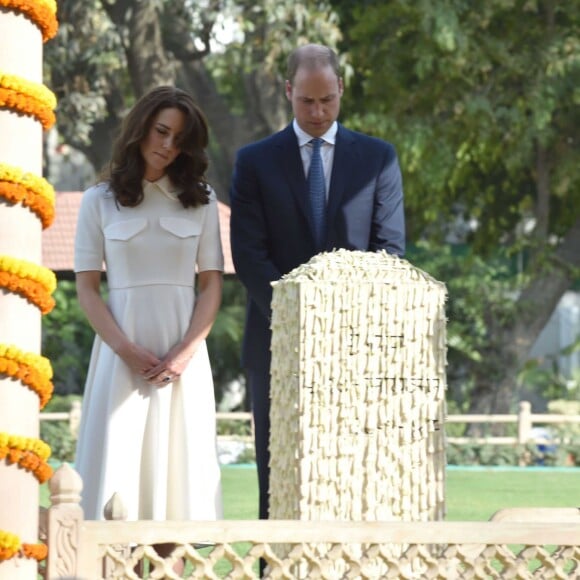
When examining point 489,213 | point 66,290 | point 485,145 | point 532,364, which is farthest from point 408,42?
point 66,290

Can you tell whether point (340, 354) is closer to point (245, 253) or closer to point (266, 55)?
point (245, 253)

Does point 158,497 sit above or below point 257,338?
below

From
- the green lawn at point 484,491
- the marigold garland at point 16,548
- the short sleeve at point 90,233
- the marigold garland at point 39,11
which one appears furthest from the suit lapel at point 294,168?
the green lawn at point 484,491

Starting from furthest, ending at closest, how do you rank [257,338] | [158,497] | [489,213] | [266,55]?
[489,213] → [266,55] → [257,338] → [158,497]

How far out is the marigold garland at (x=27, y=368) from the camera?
3.95 meters

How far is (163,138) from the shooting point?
17.1ft

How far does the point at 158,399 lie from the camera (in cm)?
530

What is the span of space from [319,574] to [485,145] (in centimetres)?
1915

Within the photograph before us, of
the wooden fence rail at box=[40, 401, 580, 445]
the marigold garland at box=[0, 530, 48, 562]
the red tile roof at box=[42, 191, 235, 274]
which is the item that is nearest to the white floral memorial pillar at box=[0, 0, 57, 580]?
the marigold garland at box=[0, 530, 48, 562]

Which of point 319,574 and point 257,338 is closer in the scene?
point 319,574

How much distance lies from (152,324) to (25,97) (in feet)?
4.89

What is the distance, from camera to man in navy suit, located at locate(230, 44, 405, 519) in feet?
17.8

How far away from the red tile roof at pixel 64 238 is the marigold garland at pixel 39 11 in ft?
42.6

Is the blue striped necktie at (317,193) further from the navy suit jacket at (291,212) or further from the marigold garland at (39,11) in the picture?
the marigold garland at (39,11)
